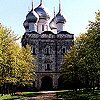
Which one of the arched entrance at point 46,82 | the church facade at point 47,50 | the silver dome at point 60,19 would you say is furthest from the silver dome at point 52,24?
the arched entrance at point 46,82

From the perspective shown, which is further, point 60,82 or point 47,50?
point 60,82

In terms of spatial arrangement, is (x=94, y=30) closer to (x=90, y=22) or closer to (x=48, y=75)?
(x=90, y=22)

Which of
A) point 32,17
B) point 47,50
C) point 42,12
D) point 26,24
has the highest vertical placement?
point 42,12

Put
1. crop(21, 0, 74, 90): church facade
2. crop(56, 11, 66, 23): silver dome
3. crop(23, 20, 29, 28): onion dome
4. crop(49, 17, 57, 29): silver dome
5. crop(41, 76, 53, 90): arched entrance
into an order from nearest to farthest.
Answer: crop(21, 0, 74, 90): church facade → crop(41, 76, 53, 90): arched entrance → crop(56, 11, 66, 23): silver dome → crop(23, 20, 29, 28): onion dome → crop(49, 17, 57, 29): silver dome

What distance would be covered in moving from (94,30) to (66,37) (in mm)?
39328

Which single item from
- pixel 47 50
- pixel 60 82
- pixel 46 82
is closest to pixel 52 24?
pixel 47 50

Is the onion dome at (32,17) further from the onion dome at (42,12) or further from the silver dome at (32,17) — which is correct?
the onion dome at (42,12)

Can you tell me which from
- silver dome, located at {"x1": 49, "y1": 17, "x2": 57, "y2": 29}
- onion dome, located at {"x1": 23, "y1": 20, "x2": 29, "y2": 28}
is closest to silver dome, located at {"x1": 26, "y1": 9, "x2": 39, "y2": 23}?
onion dome, located at {"x1": 23, "y1": 20, "x2": 29, "y2": 28}

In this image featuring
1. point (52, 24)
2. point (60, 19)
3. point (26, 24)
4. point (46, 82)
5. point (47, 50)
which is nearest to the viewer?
point (47, 50)

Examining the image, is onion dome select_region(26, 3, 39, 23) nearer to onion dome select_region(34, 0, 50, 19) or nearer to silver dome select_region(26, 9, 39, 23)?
silver dome select_region(26, 9, 39, 23)

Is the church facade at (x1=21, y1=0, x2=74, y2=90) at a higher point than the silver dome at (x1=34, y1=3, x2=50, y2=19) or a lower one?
lower

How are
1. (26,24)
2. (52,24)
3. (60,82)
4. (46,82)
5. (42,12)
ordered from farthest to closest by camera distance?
(52,24) < (26,24) < (42,12) < (46,82) < (60,82)

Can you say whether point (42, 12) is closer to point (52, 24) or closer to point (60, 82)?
point (52, 24)

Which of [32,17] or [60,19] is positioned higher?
[32,17]
